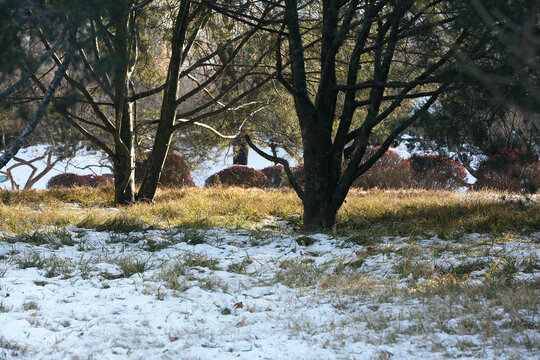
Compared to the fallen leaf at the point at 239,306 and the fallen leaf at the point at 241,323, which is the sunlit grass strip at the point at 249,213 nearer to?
the fallen leaf at the point at 239,306

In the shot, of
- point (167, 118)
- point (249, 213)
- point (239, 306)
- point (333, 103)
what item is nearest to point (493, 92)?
point (333, 103)

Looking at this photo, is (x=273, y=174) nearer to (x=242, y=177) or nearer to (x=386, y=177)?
(x=242, y=177)

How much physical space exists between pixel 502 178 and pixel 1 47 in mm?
10819

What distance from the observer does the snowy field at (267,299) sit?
2.46 m

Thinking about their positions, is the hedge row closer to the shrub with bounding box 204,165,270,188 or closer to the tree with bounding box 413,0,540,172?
the shrub with bounding box 204,165,270,188

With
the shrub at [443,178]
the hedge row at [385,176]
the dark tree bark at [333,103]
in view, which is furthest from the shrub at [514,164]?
the shrub at [443,178]

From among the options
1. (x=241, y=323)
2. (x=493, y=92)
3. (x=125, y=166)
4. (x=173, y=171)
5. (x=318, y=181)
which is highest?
(x=493, y=92)

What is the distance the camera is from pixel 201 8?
622cm

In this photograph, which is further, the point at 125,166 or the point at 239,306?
the point at 125,166

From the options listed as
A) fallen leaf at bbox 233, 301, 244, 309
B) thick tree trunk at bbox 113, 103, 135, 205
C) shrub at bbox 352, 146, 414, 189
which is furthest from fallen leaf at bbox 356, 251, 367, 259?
shrub at bbox 352, 146, 414, 189

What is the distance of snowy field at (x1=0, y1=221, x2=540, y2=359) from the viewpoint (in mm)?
2465

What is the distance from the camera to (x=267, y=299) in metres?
3.21

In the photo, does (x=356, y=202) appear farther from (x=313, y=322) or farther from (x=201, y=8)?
(x=313, y=322)

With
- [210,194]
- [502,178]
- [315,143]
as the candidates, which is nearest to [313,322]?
[315,143]
